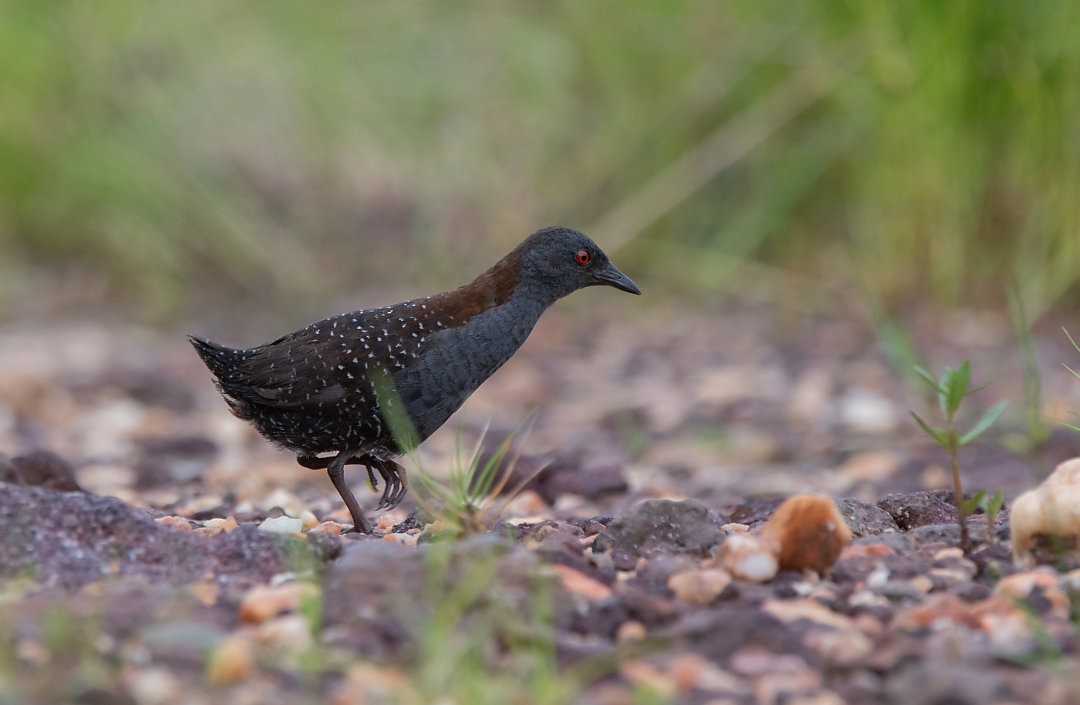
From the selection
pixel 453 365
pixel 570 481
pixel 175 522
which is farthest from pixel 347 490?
pixel 570 481

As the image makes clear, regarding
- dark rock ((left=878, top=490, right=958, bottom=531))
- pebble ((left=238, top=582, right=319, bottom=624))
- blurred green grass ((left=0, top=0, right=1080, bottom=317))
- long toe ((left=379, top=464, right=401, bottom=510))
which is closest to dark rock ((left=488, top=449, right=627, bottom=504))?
long toe ((left=379, top=464, right=401, bottom=510))

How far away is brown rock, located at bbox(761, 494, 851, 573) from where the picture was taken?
302 cm

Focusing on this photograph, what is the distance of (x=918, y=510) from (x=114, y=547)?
6.70 feet

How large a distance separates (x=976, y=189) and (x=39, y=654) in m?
6.24

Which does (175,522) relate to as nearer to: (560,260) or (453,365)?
(453,365)

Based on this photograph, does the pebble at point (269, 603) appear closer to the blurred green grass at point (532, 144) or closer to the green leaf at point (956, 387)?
the green leaf at point (956, 387)

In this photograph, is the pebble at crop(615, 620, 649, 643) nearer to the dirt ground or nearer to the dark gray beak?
the dirt ground

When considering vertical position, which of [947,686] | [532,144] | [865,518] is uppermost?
[532,144]

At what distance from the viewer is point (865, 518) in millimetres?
3672

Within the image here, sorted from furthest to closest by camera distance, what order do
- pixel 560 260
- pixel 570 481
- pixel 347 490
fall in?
1. pixel 570 481
2. pixel 560 260
3. pixel 347 490

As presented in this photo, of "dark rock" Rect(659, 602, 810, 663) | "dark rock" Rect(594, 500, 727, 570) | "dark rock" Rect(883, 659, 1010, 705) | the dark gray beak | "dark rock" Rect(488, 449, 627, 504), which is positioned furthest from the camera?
"dark rock" Rect(488, 449, 627, 504)

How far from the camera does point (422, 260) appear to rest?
973cm

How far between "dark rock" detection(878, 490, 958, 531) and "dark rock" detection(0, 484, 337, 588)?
1.56 m

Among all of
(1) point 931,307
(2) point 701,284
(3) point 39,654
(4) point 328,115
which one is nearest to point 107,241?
(4) point 328,115
